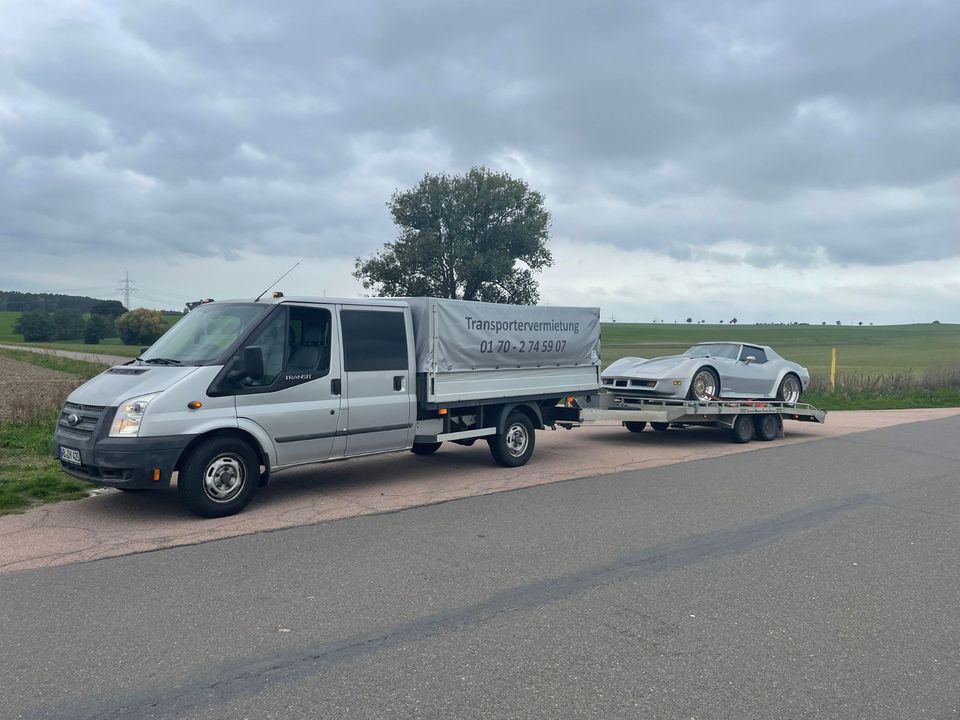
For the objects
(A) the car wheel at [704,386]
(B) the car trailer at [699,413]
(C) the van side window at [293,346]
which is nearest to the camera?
(C) the van side window at [293,346]

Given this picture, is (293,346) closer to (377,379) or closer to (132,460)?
(377,379)

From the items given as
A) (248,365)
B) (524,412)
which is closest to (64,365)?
(524,412)

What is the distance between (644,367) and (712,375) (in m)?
1.16

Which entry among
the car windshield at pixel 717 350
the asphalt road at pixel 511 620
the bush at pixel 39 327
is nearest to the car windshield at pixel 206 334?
the asphalt road at pixel 511 620

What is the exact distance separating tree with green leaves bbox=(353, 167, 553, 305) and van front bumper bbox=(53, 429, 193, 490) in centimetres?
3741

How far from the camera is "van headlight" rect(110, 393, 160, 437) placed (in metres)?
7.27

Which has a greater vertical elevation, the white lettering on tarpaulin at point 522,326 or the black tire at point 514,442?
the white lettering on tarpaulin at point 522,326

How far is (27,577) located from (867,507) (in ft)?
25.9

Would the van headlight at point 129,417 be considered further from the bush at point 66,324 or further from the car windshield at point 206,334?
the bush at point 66,324

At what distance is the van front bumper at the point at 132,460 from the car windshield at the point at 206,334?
96 centimetres

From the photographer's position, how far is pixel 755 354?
15.1 m

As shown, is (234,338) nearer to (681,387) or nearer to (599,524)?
(599,524)

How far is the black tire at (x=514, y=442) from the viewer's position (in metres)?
10.8

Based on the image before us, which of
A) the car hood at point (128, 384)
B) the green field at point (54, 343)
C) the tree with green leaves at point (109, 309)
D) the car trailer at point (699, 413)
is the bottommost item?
the car trailer at point (699, 413)
